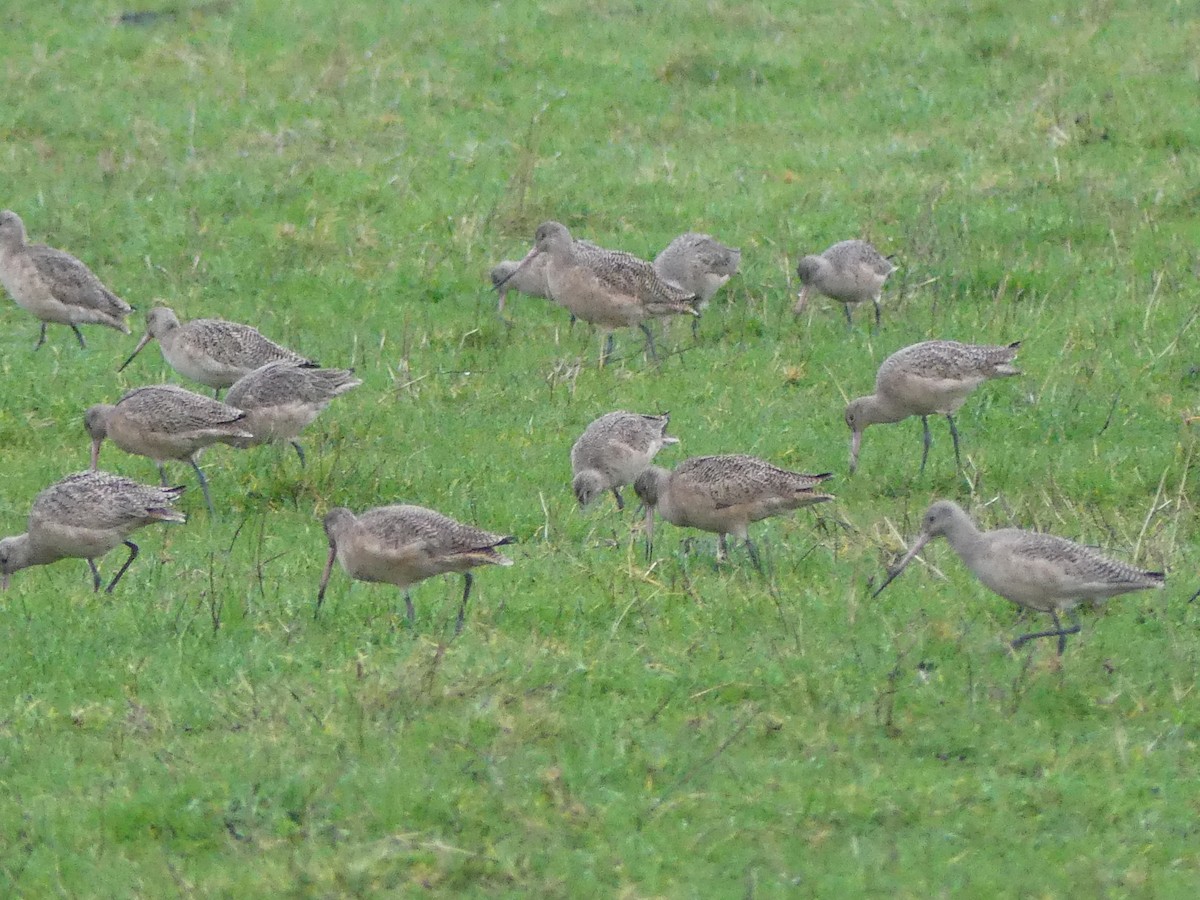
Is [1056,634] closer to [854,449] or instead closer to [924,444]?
[854,449]

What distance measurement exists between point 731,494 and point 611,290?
182 inches

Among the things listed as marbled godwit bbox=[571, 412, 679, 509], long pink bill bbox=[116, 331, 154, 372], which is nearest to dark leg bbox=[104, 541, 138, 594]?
marbled godwit bbox=[571, 412, 679, 509]

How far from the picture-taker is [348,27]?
2102cm

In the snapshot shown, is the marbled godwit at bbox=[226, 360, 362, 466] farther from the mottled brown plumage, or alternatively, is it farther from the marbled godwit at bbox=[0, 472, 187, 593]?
the mottled brown plumage

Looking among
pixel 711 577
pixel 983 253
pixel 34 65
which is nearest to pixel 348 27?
pixel 34 65

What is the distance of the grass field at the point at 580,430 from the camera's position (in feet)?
24.0

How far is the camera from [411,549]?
9219 millimetres

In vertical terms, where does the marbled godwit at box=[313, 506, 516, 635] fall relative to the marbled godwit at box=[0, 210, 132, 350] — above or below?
above

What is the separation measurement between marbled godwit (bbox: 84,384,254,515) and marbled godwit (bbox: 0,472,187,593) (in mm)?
1267

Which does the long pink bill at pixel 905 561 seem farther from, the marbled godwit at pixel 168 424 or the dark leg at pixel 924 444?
the marbled godwit at pixel 168 424

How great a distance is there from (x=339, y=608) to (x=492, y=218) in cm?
811

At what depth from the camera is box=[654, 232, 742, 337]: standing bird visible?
1524cm

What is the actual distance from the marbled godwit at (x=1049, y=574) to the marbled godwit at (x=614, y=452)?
2.86 metres

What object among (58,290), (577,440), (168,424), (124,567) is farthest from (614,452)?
(58,290)
